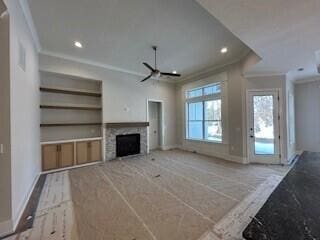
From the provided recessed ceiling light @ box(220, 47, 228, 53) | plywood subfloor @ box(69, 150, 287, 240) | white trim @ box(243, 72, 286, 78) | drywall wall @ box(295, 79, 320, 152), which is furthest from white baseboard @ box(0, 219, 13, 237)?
drywall wall @ box(295, 79, 320, 152)

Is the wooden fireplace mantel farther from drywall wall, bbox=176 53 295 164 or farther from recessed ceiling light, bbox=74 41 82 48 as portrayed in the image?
drywall wall, bbox=176 53 295 164

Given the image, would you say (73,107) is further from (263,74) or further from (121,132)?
(263,74)

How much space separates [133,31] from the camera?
3605mm

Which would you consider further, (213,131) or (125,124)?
(213,131)

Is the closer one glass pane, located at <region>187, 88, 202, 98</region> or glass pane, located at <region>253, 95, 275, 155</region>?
glass pane, located at <region>253, 95, 275, 155</region>

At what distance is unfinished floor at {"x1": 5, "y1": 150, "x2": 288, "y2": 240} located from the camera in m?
2.13

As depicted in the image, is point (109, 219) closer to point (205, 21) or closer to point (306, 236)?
point (306, 236)

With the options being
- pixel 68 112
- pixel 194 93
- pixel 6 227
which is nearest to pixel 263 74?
pixel 194 93

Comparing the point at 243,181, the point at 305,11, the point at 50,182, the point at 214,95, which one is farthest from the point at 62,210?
the point at 214,95

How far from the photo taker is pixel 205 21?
3203 millimetres

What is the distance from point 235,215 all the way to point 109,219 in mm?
1815

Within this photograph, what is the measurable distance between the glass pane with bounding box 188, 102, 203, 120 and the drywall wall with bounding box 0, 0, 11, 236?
19.6 ft

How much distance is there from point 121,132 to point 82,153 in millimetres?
1485

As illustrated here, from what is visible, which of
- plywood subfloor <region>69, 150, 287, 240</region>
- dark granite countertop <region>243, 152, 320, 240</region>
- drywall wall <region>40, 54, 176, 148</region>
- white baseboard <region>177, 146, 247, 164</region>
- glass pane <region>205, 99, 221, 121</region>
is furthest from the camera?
glass pane <region>205, 99, 221, 121</region>
